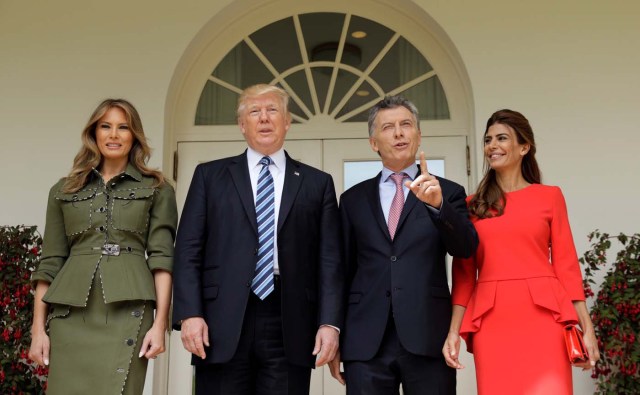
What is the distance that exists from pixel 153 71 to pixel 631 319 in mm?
3298

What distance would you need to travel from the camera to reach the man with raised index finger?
269cm

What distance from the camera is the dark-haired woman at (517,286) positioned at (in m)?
2.69

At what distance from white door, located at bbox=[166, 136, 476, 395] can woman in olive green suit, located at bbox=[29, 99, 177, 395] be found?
1.99 meters

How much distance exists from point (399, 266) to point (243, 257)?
0.59m

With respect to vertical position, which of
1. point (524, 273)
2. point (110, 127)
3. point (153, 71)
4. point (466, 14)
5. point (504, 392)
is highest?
point (466, 14)

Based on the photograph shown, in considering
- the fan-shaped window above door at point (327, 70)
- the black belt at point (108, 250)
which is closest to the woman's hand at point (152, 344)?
the black belt at point (108, 250)

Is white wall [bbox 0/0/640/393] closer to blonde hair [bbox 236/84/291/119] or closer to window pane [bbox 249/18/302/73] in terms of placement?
window pane [bbox 249/18/302/73]

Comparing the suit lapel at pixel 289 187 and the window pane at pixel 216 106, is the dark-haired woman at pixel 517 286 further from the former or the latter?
the window pane at pixel 216 106

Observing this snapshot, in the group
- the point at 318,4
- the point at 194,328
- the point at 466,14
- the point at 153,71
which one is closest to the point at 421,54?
the point at 466,14

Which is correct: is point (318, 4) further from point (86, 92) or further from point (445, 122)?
point (86, 92)

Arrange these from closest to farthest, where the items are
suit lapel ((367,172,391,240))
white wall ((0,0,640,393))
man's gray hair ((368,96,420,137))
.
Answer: suit lapel ((367,172,391,240)) → man's gray hair ((368,96,420,137)) → white wall ((0,0,640,393))

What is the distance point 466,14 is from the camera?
15.8 ft

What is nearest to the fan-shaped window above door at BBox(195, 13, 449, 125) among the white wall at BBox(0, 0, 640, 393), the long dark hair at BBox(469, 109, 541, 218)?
the white wall at BBox(0, 0, 640, 393)

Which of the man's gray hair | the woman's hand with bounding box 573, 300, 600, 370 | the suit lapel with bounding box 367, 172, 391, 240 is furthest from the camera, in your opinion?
the man's gray hair
